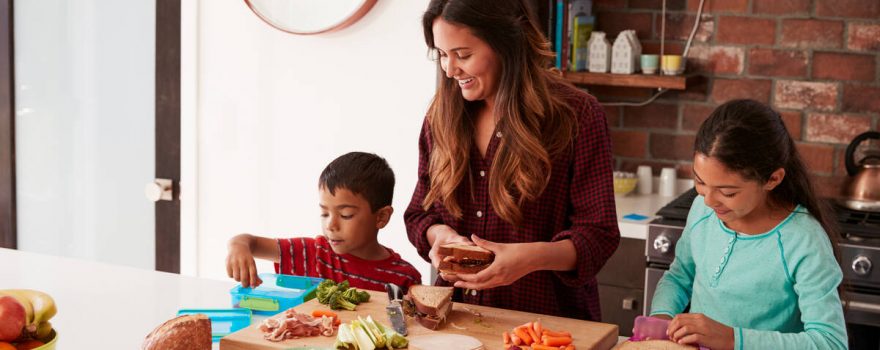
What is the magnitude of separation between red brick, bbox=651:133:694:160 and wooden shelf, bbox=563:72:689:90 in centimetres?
20

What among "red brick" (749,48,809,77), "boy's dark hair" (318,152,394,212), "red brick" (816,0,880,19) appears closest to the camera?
"boy's dark hair" (318,152,394,212)

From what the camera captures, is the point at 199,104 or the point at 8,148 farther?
the point at 8,148

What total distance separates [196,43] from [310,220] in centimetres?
69

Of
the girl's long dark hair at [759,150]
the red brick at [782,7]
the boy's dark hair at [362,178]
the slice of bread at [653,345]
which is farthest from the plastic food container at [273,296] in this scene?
the red brick at [782,7]

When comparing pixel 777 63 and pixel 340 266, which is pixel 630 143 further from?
pixel 340 266

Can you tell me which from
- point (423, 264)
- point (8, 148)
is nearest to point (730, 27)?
point (423, 264)

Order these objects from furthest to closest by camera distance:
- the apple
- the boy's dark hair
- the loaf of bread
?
the boy's dark hair, the loaf of bread, the apple

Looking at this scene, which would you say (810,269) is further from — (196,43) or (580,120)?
(196,43)

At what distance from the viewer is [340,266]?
7.03 ft

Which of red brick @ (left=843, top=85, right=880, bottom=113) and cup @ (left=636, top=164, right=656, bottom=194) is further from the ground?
red brick @ (left=843, top=85, right=880, bottom=113)

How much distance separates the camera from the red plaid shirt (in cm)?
183

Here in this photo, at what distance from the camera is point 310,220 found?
9.93 ft

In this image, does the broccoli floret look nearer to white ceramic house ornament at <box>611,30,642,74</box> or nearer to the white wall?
the white wall

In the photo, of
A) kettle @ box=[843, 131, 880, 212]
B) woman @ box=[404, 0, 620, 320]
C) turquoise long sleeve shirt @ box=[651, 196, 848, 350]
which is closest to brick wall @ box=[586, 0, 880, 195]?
kettle @ box=[843, 131, 880, 212]
